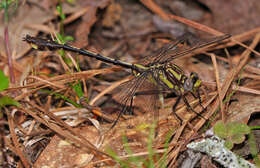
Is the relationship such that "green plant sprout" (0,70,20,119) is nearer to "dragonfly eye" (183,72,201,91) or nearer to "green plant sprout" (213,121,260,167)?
"dragonfly eye" (183,72,201,91)

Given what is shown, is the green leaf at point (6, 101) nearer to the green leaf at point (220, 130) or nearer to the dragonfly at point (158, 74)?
the dragonfly at point (158, 74)

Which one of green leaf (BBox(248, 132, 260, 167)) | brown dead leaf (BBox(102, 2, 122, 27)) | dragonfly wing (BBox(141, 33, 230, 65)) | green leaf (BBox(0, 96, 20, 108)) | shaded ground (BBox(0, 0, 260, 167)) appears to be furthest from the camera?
brown dead leaf (BBox(102, 2, 122, 27))

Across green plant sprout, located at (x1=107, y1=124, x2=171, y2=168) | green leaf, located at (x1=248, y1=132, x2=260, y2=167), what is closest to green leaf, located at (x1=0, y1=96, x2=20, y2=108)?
green plant sprout, located at (x1=107, y1=124, x2=171, y2=168)

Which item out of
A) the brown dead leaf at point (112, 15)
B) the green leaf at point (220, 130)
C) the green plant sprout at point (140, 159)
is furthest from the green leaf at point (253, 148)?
the brown dead leaf at point (112, 15)

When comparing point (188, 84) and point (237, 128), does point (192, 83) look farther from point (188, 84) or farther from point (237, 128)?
point (237, 128)

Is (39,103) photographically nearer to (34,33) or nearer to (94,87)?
(94,87)

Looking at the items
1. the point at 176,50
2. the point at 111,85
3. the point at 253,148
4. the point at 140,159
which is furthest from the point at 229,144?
the point at 111,85
